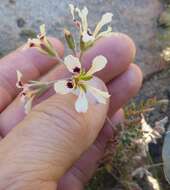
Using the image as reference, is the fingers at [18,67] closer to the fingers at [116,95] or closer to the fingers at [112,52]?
the fingers at [116,95]

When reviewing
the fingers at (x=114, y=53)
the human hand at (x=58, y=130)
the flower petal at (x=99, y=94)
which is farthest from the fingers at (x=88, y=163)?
the flower petal at (x=99, y=94)

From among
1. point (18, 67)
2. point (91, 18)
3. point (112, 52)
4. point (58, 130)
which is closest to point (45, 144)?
point (58, 130)

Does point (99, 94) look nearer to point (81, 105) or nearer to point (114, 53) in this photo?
point (81, 105)

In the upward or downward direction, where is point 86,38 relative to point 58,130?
upward

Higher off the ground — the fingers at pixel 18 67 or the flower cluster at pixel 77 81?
the flower cluster at pixel 77 81

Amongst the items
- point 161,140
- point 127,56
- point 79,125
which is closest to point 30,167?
point 79,125
